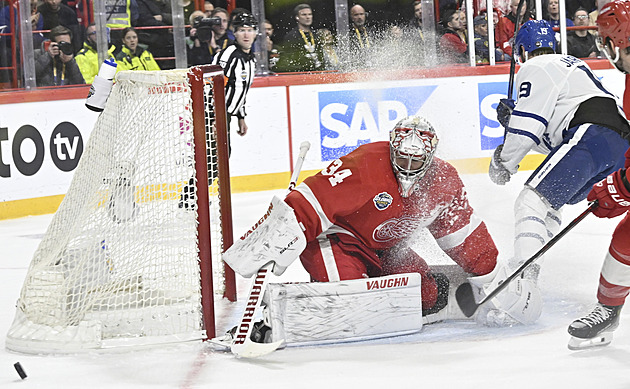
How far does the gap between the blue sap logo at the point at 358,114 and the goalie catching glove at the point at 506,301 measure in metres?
3.66

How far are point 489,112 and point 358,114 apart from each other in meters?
0.97

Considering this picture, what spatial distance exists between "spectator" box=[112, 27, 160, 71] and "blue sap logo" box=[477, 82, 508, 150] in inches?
94.8

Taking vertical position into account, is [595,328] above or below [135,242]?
below

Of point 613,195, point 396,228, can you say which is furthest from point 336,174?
point 613,195

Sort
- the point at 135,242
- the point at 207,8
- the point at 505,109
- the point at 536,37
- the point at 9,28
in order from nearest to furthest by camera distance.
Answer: the point at 135,242, the point at 536,37, the point at 505,109, the point at 9,28, the point at 207,8

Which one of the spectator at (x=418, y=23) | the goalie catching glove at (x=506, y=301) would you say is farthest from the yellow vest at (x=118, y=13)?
the goalie catching glove at (x=506, y=301)

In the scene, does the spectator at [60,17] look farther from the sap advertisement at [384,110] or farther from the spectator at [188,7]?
the sap advertisement at [384,110]

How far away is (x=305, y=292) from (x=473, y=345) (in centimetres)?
53

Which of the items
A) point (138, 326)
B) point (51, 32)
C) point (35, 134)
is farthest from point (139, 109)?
point (51, 32)

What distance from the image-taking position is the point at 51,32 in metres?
6.21

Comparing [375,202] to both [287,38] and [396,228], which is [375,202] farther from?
[287,38]

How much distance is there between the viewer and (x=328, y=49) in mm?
7027

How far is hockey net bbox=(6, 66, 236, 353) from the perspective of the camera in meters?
2.88

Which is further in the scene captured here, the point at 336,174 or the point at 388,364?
the point at 336,174
